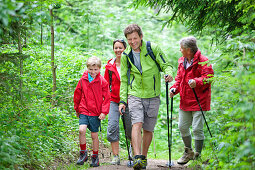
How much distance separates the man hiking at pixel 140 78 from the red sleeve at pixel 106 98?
55cm

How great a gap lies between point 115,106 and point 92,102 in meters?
0.64

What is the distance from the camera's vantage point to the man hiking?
5.09 meters

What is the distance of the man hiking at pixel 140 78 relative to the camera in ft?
16.7

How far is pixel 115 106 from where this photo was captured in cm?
615

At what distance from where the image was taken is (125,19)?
46.0ft

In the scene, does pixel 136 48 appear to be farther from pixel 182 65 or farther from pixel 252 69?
pixel 252 69

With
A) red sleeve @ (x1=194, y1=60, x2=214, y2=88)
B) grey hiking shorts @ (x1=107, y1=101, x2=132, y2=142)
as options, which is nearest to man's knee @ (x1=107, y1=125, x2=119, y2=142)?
grey hiking shorts @ (x1=107, y1=101, x2=132, y2=142)

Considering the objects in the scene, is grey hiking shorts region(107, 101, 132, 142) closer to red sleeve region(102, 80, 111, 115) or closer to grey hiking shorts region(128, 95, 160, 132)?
red sleeve region(102, 80, 111, 115)

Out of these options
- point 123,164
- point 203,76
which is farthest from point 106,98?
point 203,76

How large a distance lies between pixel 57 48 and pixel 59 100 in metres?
3.01

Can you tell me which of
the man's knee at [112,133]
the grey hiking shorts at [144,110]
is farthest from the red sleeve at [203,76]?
the man's knee at [112,133]

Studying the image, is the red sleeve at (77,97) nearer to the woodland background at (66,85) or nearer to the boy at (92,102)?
the boy at (92,102)

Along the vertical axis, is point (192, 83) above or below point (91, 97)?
above

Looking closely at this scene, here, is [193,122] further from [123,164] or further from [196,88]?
[123,164]
